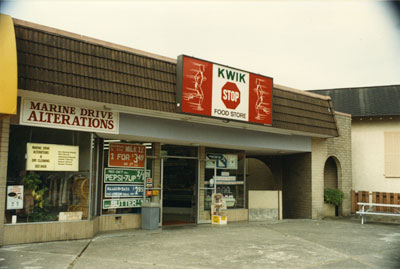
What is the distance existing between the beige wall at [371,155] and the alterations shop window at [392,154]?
21cm

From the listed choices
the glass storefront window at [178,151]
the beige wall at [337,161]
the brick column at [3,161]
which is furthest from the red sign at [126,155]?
the beige wall at [337,161]

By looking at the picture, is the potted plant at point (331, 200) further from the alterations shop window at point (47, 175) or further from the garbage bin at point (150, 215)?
the alterations shop window at point (47, 175)

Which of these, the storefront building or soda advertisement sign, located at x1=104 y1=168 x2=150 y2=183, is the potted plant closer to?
the storefront building

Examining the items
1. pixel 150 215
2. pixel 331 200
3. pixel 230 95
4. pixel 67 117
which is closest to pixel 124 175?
pixel 150 215

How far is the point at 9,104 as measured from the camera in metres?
7.94

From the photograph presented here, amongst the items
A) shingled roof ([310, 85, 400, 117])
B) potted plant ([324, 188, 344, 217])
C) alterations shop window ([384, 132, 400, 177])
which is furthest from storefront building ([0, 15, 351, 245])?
alterations shop window ([384, 132, 400, 177])

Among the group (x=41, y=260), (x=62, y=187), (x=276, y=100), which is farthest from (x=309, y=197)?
(x=41, y=260)

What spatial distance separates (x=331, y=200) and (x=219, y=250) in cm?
943

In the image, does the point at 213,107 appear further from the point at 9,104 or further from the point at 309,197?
the point at 309,197

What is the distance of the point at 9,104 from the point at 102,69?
266 cm

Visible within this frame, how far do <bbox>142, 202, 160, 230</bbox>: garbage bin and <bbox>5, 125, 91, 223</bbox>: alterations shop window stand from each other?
227cm

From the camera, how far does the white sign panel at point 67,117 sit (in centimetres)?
948

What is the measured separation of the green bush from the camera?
1703 cm

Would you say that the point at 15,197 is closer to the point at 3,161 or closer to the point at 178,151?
the point at 3,161
